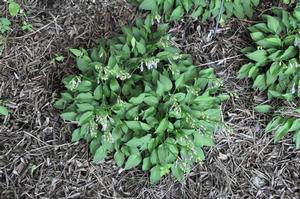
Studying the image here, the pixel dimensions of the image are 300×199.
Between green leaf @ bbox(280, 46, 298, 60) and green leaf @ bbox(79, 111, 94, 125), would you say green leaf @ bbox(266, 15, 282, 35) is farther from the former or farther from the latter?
green leaf @ bbox(79, 111, 94, 125)

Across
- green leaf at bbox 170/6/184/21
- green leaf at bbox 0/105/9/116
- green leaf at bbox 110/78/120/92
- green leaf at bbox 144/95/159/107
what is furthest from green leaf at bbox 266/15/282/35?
green leaf at bbox 0/105/9/116

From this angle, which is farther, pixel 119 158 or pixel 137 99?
pixel 119 158

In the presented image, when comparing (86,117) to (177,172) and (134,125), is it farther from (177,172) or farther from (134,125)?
(177,172)

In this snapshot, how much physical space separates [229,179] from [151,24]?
4.48 ft

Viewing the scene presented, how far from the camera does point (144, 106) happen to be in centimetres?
372

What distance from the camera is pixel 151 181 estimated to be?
375 centimetres

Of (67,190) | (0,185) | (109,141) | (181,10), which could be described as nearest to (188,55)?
(181,10)

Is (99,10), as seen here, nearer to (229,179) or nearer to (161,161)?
(161,161)

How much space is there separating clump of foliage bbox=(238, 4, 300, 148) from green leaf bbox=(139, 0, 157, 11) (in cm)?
81

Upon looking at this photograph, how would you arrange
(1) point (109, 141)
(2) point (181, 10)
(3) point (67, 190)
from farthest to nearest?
(2) point (181, 10) < (3) point (67, 190) < (1) point (109, 141)

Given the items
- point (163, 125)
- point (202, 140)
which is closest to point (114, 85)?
point (163, 125)

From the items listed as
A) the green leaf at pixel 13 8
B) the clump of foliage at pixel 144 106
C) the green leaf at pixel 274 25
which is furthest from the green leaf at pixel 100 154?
the green leaf at pixel 274 25

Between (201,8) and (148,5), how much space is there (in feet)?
1.42

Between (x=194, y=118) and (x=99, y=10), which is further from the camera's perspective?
(x=99, y=10)
